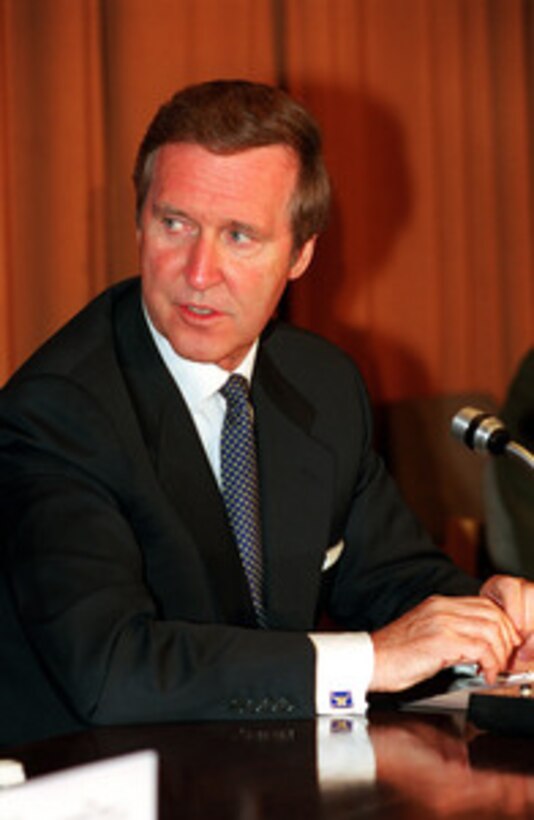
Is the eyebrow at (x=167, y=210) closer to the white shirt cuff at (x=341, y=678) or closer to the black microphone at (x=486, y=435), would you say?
the black microphone at (x=486, y=435)

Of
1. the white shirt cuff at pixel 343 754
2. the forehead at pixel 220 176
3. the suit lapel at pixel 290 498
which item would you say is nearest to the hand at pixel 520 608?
the suit lapel at pixel 290 498

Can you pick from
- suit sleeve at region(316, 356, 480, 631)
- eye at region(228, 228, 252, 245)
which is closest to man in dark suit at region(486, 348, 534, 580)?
suit sleeve at region(316, 356, 480, 631)

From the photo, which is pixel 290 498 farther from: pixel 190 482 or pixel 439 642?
pixel 439 642

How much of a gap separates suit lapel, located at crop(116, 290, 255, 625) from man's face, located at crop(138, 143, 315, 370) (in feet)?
0.37

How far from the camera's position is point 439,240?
19.6ft

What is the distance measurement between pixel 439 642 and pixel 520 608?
356 mm

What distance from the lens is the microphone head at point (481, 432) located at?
2350 mm

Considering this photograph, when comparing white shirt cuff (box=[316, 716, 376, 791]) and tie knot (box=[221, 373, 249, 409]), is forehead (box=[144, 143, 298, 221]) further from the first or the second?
white shirt cuff (box=[316, 716, 376, 791])

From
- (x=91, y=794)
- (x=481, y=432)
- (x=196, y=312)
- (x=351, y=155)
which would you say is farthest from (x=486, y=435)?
(x=351, y=155)

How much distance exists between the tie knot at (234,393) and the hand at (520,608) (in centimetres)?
59

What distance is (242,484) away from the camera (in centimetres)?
259

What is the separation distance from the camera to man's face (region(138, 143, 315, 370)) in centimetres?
257

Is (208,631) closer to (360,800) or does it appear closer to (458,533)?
(360,800)

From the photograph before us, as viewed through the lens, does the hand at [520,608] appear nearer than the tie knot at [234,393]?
Yes
